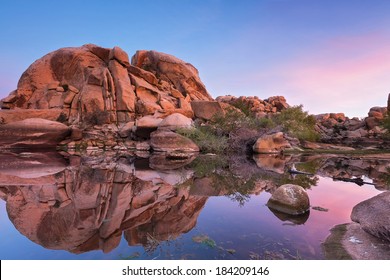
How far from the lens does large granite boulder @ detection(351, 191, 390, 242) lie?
175 inches

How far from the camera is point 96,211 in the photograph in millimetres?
5898

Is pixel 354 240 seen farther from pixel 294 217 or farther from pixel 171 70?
pixel 171 70

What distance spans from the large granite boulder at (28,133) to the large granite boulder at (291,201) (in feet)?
81.9

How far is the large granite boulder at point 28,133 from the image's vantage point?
78.4 ft

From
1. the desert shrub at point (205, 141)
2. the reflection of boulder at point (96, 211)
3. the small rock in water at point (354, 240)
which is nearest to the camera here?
the small rock in water at point (354, 240)

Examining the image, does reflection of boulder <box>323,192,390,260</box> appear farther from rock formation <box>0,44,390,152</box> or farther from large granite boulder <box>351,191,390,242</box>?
rock formation <box>0,44,390,152</box>

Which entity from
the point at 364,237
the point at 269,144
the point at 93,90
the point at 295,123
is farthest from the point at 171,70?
the point at 364,237

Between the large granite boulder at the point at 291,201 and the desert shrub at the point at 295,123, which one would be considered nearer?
the large granite boulder at the point at 291,201

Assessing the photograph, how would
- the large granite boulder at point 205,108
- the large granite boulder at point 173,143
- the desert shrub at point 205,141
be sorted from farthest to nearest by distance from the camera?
the large granite boulder at point 205,108 → the desert shrub at point 205,141 → the large granite boulder at point 173,143

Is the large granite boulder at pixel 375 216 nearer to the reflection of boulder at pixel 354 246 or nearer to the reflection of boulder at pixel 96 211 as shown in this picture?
the reflection of boulder at pixel 354 246

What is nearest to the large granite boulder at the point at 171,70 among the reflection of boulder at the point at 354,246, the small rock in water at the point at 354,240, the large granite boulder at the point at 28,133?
the large granite boulder at the point at 28,133

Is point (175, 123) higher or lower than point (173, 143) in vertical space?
higher

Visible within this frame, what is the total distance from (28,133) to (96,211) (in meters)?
23.0

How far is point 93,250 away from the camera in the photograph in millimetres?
4066
